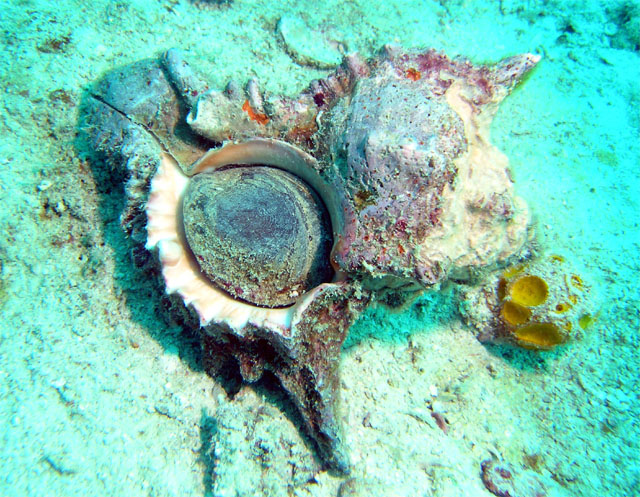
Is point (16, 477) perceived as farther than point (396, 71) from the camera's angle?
No

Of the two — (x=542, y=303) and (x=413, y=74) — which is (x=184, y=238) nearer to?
(x=413, y=74)

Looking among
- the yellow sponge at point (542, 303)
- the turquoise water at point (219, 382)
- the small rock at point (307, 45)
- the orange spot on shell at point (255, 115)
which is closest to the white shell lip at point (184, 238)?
the orange spot on shell at point (255, 115)

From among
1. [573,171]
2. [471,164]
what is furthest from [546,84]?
[471,164]

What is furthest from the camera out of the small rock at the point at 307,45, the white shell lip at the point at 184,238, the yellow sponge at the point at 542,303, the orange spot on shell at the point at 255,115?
the small rock at the point at 307,45

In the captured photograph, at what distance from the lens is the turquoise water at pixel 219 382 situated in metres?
2.23

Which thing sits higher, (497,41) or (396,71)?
(497,41)

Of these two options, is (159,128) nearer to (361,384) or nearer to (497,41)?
(361,384)

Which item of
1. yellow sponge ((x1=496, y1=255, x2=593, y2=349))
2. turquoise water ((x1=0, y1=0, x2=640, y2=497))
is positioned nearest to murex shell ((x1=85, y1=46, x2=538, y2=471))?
turquoise water ((x1=0, y1=0, x2=640, y2=497))

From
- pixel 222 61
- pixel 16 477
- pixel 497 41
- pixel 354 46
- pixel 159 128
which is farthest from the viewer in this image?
pixel 497 41

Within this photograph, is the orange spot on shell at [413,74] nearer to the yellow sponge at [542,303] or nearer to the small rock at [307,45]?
the yellow sponge at [542,303]

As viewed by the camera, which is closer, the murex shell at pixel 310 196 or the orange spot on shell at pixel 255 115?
the murex shell at pixel 310 196

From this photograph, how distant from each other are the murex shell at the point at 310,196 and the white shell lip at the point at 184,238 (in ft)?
0.03

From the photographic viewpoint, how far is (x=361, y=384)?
276 centimetres

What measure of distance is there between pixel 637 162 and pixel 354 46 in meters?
3.53
